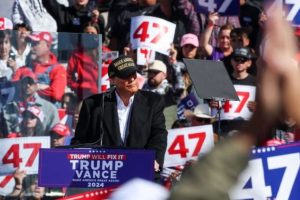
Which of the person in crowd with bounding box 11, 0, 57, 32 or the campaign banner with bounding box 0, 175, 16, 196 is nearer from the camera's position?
the campaign banner with bounding box 0, 175, 16, 196

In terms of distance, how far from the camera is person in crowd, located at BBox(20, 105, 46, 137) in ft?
42.2

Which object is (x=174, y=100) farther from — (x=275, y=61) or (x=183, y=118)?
(x=275, y=61)

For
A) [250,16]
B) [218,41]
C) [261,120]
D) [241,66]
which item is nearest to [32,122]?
[241,66]

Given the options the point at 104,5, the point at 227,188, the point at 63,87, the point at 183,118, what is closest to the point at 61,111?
the point at 63,87

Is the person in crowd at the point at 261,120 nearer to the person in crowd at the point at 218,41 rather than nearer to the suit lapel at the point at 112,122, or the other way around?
the suit lapel at the point at 112,122

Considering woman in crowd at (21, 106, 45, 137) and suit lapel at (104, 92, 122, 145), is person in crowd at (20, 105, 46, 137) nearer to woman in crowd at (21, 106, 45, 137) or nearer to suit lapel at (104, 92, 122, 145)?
woman in crowd at (21, 106, 45, 137)

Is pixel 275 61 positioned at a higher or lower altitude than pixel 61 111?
higher

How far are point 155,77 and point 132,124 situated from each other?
4.01 metres

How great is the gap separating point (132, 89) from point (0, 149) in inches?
103

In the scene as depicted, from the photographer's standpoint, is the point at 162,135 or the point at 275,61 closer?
the point at 275,61

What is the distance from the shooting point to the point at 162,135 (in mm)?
10234

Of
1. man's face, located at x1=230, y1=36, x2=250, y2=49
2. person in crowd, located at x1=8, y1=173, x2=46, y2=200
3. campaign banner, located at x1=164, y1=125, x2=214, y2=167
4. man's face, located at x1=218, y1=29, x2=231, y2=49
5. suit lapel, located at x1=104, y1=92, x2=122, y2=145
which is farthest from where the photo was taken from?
man's face, located at x1=218, y1=29, x2=231, y2=49

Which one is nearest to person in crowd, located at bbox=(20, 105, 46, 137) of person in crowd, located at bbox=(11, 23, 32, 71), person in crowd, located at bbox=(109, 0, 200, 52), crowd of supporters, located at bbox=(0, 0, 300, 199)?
crowd of supporters, located at bbox=(0, 0, 300, 199)

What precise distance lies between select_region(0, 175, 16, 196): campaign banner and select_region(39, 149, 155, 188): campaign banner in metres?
2.88
